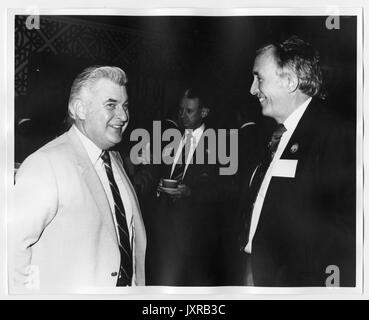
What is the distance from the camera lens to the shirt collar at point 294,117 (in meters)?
1.55

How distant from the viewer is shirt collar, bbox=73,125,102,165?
1.54 m

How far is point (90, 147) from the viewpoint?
5.09 feet

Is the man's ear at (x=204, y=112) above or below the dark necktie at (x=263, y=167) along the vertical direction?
above

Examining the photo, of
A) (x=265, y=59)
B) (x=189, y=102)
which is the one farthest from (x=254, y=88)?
(x=189, y=102)

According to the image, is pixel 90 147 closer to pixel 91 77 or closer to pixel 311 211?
pixel 91 77

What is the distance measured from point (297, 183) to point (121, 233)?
2.14 ft

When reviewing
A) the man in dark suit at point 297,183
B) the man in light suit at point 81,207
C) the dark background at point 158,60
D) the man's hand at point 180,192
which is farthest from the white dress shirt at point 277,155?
the man in light suit at point 81,207

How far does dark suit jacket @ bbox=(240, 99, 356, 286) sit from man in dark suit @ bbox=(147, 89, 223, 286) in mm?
139

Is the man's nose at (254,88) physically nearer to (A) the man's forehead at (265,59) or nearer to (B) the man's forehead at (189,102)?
(A) the man's forehead at (265,59)

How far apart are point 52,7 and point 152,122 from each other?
0.55 m

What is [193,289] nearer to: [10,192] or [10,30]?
[10,192]

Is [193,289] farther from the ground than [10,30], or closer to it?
closer to it

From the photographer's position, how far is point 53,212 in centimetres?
153
